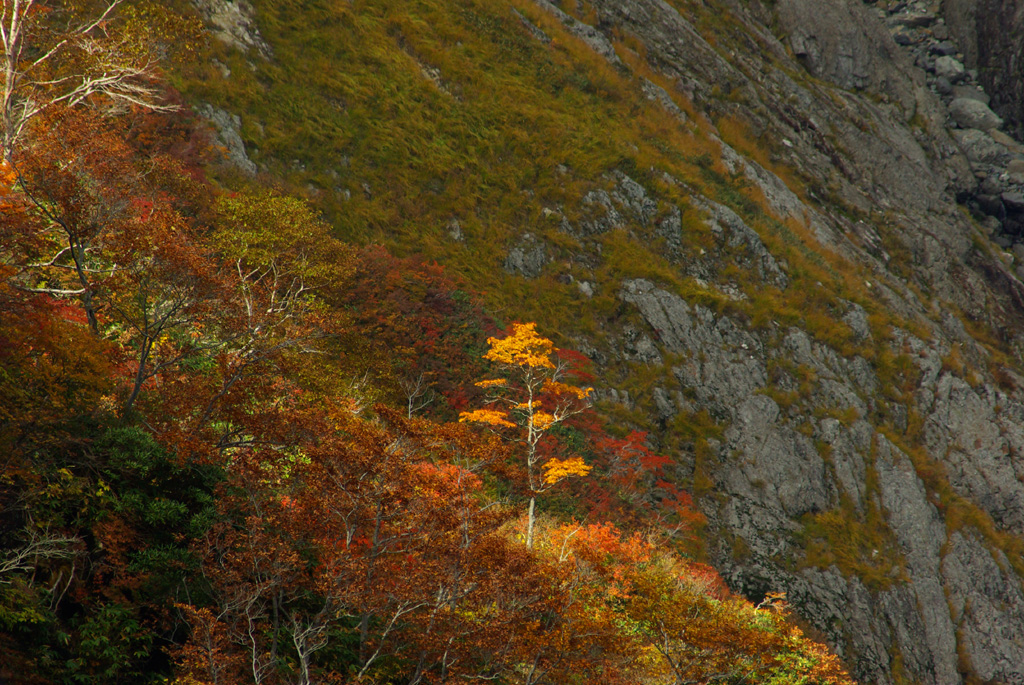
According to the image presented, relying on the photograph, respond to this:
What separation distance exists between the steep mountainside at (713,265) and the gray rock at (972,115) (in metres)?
19.6

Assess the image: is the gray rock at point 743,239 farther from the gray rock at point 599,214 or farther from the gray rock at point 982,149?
the gray rock at point 982,149

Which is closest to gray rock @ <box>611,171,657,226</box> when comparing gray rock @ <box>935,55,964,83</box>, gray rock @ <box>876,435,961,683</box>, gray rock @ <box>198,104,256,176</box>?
gray rock @ <box>876,435,961,683</box>

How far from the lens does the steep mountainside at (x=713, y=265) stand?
87.3ft

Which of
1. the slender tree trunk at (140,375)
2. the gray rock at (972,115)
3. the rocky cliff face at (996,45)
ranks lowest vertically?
the slender tree trunk at (140,375)

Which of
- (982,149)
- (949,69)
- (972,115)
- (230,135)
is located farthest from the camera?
(949,69)

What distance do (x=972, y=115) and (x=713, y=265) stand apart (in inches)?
1760

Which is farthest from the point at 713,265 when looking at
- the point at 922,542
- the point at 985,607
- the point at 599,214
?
the point at 985,607

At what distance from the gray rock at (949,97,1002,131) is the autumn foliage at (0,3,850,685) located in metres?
62.9

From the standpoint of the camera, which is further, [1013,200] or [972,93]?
[972,93]

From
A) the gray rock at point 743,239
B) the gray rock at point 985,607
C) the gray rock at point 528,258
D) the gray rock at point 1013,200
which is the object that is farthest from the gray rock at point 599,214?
the gray rock at point 1013,200

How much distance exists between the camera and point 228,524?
33.2ft

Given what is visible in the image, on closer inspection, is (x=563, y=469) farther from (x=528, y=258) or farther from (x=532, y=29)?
(x=532, y=29)

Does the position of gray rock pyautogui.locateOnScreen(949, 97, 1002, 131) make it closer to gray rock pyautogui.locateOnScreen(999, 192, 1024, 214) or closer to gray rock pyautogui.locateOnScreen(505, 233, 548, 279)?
gray rock pyautogui.locateOnScreen(999, 192, 1024, 214)

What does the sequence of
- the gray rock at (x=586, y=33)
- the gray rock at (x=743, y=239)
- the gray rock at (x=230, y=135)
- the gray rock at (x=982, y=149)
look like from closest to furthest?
the gray rock at (x=230, y=135), the gray rock at (x=743, y=239), the gray rock at (x=586, y=33), the gray rock at (x=982, y=149)
